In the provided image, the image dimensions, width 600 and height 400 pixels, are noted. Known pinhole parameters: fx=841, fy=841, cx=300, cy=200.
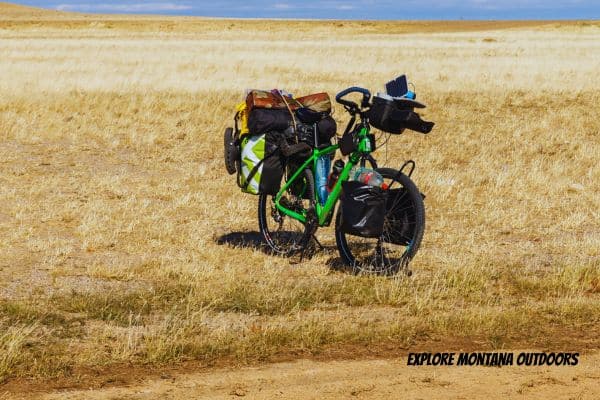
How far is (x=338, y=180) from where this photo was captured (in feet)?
25.9

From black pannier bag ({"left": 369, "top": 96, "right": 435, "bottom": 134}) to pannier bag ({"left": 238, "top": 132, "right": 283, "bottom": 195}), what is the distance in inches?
45.6

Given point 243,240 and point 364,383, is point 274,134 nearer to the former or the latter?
point 243,240

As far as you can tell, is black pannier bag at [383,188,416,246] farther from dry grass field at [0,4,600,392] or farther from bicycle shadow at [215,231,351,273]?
bicycle shadow at [215,231,351,273]

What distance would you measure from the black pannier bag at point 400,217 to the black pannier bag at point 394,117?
57 centimetres

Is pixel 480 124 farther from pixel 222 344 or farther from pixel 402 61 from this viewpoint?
pixel 402 61

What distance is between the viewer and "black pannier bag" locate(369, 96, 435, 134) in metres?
7.44

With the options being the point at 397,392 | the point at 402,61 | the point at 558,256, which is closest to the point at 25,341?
the point at 397,392

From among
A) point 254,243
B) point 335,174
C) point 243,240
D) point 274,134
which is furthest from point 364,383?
point 243,240

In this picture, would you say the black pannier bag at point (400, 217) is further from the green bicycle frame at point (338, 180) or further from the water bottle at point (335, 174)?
the water bottle at point (335, 174)

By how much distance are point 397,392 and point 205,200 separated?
688cm

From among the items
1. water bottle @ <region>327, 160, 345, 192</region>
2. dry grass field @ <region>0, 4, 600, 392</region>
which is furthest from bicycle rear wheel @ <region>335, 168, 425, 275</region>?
water bottle @ <region>327, 160, 345, 192</region>

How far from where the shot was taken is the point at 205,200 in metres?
11.5

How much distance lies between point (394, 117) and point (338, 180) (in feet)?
2.81

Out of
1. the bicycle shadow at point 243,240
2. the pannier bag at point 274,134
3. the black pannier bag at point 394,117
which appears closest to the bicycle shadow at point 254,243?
the bicycle shadow at point 243,240
